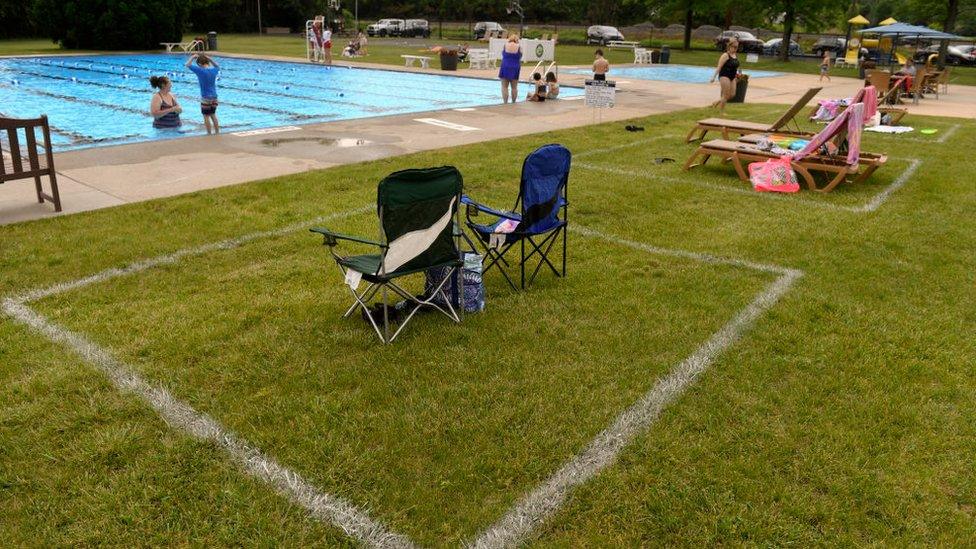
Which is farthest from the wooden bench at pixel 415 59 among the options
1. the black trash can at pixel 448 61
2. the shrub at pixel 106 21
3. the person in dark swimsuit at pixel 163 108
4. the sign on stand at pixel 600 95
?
the person in dark swimsuit at pixel 163 108

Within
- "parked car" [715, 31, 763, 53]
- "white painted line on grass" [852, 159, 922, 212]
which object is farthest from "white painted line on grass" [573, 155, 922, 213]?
"parked car" [715, 31, 763, 53]

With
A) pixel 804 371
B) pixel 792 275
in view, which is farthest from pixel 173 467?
pixel 792 275

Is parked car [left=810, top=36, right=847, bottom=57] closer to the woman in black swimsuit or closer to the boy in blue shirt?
the woman in black swimsuit

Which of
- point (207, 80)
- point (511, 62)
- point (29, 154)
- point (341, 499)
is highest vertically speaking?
point (511, 62)

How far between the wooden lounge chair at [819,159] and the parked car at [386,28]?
5581 centimetres

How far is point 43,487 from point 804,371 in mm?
4214

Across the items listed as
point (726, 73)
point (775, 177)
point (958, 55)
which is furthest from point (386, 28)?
point (775, 177)

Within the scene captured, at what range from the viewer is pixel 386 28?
6103 centimetres

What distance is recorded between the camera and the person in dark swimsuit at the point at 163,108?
12.6 m

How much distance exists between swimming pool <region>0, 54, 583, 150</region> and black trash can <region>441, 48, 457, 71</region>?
1973 millimetres

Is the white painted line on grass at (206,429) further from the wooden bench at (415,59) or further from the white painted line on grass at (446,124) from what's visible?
the wooden bench at (415,59)

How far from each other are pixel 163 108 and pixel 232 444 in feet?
36.5

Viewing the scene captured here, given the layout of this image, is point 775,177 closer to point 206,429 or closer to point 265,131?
point 206,429

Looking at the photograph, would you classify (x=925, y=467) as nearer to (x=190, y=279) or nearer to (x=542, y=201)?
(x=542, y=201)
